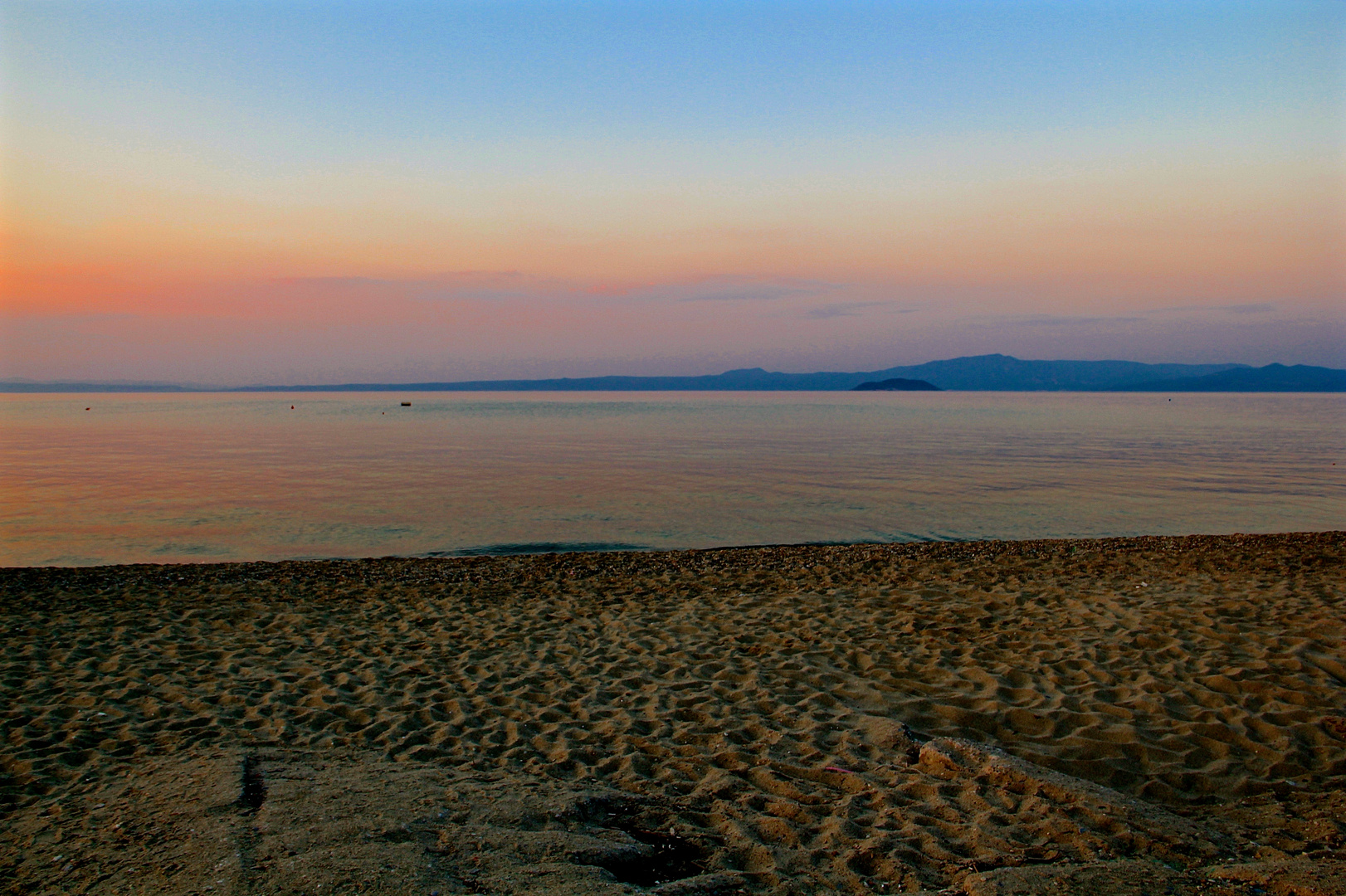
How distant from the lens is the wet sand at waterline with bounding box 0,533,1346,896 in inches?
162

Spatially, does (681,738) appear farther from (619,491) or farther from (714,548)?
(619,491)

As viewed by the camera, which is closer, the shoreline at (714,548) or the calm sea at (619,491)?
the shoreline at (714,548)

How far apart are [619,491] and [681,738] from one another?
62.4ft

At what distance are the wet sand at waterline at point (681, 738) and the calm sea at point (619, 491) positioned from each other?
21.0 feet

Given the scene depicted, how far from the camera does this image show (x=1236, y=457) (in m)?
35.7

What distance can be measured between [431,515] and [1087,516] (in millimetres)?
16725

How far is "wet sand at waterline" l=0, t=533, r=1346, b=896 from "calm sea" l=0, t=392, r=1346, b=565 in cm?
639

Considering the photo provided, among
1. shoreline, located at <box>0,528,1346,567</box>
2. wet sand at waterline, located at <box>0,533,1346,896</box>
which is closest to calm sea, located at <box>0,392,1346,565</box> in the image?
shoreline, located at <box>0,528,1346,567</box>

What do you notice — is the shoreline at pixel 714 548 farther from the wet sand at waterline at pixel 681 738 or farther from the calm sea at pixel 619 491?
the wet sand at waterline at pixel 681 738

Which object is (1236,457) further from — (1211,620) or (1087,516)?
(1211,620)

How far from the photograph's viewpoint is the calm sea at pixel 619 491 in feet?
58.7

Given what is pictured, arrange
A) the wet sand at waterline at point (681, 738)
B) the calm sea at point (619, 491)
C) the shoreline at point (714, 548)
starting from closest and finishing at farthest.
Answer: the wet sand at waterline at point (681, 738)
the shoreline at point (714, 548)
the calm sea at point (619, 491)

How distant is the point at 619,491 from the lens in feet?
82.2

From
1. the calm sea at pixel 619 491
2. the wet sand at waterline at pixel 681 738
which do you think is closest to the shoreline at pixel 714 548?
the calm sea at pixel 619 491
